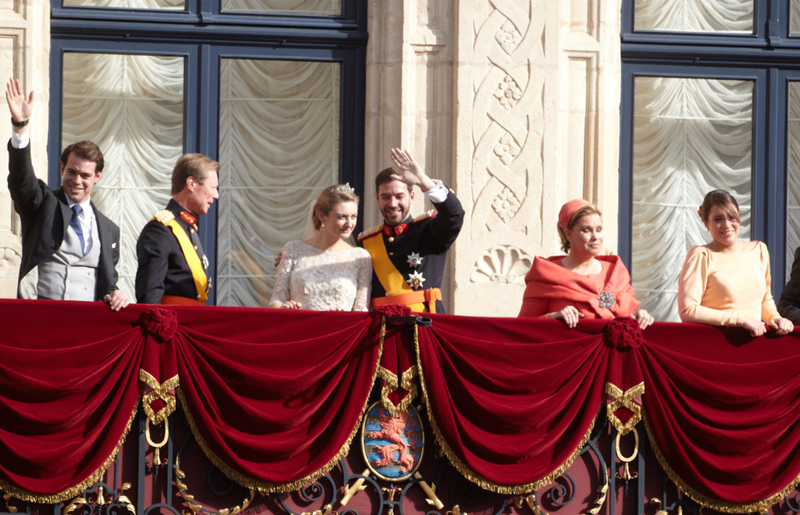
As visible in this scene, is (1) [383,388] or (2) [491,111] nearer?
(1) [383,388]

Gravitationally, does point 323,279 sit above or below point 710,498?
above

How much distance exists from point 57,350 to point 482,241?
3.21 m

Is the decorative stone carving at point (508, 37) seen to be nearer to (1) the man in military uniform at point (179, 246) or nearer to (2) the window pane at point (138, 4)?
(2) the window pane at point (138, 4)

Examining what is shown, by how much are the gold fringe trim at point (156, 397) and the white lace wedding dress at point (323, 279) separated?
808mm

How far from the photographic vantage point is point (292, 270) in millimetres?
5309

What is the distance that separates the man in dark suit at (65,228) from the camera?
5.06 meters

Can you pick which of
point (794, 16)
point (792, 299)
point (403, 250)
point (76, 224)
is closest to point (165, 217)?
point (76, 224)

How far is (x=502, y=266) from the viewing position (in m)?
6.94

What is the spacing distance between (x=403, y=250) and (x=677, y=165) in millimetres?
3262

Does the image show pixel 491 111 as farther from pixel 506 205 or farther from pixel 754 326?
pixel 754 326

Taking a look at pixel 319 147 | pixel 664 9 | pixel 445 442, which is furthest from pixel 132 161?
pixel 664 9

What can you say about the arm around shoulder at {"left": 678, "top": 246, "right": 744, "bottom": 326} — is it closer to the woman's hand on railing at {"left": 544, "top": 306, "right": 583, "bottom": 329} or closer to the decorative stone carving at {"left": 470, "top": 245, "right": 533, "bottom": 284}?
the woman's hand on railing at {"left": 544, "top": 306, "right": 583, "bottom": 329}

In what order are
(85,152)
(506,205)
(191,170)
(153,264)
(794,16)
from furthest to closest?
(794,16)
(506,205)
(191,170)
(85,152)
(153,264)

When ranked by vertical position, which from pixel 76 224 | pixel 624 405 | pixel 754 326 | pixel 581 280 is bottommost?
pixel 624 405
